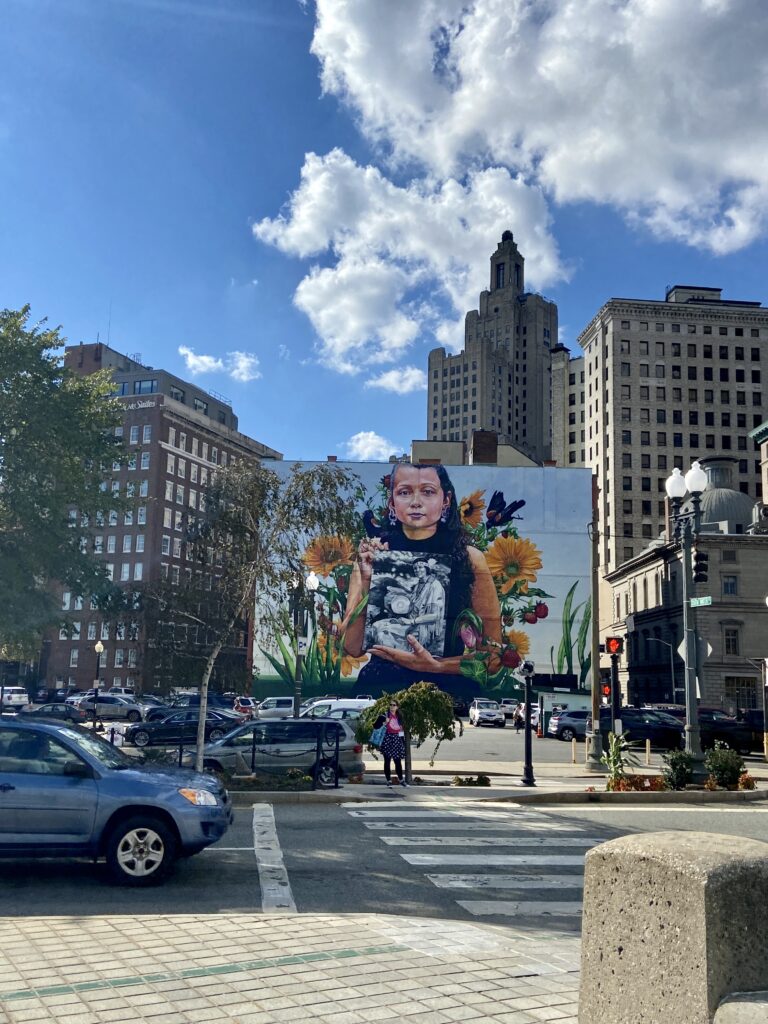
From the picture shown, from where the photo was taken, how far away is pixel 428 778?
21641 mm

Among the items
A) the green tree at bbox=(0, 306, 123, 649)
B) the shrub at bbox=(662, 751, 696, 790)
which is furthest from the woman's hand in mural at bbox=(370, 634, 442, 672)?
the shrub at bbox=(662, 751, 696, 790)

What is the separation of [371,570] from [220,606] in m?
51.2

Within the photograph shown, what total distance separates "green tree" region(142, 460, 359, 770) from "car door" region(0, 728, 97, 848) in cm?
944

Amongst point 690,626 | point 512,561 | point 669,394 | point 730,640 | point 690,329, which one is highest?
point 690,329

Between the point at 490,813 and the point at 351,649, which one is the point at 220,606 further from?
the point at 351,649

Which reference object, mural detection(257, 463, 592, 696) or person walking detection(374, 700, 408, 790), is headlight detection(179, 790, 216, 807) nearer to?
person walking detection(374, 700, 408, 790)

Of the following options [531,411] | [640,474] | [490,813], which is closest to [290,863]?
[490,813]

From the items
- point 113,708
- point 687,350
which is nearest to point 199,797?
point 113,708

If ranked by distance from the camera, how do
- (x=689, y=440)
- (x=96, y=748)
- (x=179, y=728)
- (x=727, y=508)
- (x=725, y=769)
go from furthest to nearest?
(x=689, y=440), (x=727, y=508), (x=179, y=728), (x=725, y=769), (x=96, y=748)

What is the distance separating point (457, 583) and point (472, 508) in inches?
238

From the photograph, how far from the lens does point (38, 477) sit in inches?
930

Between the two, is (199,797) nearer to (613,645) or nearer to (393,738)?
(393,738)

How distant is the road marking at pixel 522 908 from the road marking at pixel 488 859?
1.91m

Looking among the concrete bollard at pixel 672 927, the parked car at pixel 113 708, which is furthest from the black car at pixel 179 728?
the concrete bollard at pixel 672 927
